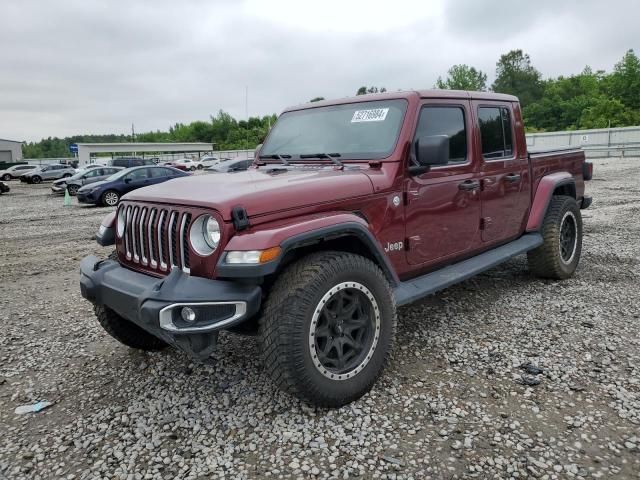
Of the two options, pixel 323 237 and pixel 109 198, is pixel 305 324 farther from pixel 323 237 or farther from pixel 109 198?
pixel 109 198

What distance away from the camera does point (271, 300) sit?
8.91 feet

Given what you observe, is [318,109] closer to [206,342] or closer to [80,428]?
[206,342]

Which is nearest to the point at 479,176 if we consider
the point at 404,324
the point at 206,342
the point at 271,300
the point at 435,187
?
the point at 435,187

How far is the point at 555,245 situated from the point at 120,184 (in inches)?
595

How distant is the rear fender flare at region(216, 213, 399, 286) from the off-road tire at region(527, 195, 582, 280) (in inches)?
107

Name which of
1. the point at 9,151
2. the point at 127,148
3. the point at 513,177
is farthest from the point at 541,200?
the point at 9,151

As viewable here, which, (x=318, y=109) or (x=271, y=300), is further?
(x=318, y=109)

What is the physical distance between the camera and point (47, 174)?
34.1 meters

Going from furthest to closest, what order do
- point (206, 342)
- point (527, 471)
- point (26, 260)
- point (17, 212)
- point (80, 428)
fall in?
1. point (17, 212)
2. point (26, 260)
3. point (80, 428)
4. point (206, 342)
5. point (527, 471)

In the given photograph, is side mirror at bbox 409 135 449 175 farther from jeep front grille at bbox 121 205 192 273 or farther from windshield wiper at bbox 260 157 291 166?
jeep front grille at bbox 121 205 192 273

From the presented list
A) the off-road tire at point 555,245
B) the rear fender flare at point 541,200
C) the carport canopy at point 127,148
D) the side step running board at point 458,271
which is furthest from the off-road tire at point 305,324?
the carport canopy at point 127,148

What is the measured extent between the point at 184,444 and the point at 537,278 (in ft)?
14.1

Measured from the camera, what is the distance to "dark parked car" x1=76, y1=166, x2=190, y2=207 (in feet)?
53.4

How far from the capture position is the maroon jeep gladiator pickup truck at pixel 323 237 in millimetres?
2635
